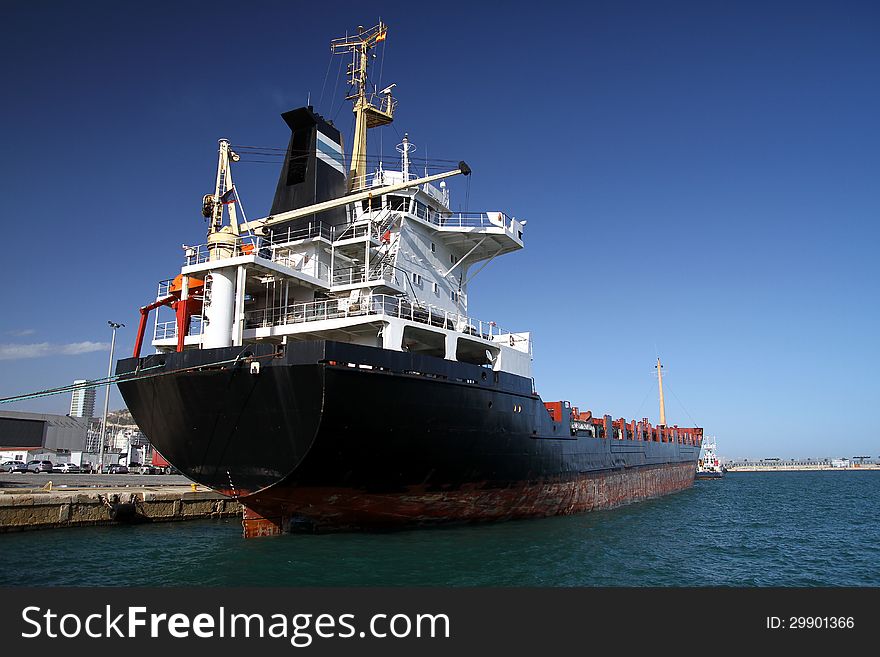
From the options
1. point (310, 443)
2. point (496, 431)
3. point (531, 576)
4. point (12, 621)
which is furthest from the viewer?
point (496, 431)

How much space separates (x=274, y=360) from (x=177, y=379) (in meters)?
2.66

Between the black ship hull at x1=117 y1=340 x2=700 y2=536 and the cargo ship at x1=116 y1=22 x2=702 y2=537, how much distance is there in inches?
1.4

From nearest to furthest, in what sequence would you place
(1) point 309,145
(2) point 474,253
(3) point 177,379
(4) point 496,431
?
(3) point 177,379
(4) point 496,431
(1) point 309,145
(2) point 474,253

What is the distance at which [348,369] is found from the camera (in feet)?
45.3

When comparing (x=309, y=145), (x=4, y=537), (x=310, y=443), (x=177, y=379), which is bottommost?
(x=4, y=537)

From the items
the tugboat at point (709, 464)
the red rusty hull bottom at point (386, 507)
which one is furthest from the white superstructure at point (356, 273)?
the tugboat at point (709, 464)

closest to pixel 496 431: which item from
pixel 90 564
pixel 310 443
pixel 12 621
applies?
pixel 310 443

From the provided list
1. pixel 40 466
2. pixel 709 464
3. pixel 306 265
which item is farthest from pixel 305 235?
pixel 709 464

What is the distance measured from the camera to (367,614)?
21.9ft

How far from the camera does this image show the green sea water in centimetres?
1131

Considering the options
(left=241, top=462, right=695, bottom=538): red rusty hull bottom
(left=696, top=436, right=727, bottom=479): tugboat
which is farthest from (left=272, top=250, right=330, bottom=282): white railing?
(left=696, top=436, right=727, bottom=479): tugboat

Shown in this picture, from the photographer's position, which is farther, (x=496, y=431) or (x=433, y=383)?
(x=496, y=431)

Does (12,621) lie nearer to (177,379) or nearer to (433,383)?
(177,379)

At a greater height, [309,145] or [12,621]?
[309,145]
